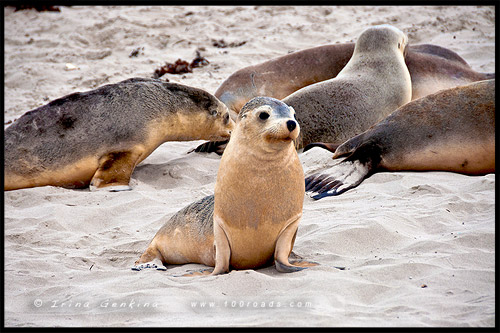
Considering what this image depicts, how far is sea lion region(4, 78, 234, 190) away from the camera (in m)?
5.73

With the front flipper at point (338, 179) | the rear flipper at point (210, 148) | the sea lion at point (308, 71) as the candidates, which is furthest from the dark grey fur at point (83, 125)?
the front flipper at point (338, 179)

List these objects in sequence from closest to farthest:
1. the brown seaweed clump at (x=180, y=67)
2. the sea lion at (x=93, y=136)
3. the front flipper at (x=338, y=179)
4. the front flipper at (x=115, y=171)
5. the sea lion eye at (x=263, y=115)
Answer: the sea lion eye at (x=263, y=115) → the front flipper at (x=338, y=179) → the front flipper at (x=115, y=171) → the sea lion at (x=93, y=136) → the brown seaweed clump at (x=180, y=67)

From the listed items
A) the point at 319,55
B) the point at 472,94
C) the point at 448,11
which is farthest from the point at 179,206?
the point at 448,11

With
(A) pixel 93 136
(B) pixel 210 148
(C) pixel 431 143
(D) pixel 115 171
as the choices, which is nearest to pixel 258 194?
(C) pixel 431 143

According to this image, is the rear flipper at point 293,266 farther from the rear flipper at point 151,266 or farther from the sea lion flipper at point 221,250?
the rear flipper at point 151,266

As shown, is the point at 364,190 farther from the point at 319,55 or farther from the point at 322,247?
the point at 319,55

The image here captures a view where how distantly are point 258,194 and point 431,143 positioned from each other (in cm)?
235

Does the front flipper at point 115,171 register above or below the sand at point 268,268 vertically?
below

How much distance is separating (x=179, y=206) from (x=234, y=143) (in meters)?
1.78

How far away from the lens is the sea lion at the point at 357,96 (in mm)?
6316

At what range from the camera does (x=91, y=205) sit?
5.03m

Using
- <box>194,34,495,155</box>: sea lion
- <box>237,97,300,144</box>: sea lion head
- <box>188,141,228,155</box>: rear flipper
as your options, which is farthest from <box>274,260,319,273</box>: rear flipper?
<box>194,34,495,155</box>: sea lion

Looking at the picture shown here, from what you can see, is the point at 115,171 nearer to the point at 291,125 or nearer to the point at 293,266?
the point at 293,266

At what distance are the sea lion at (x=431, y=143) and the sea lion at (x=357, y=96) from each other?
102 centimetres
